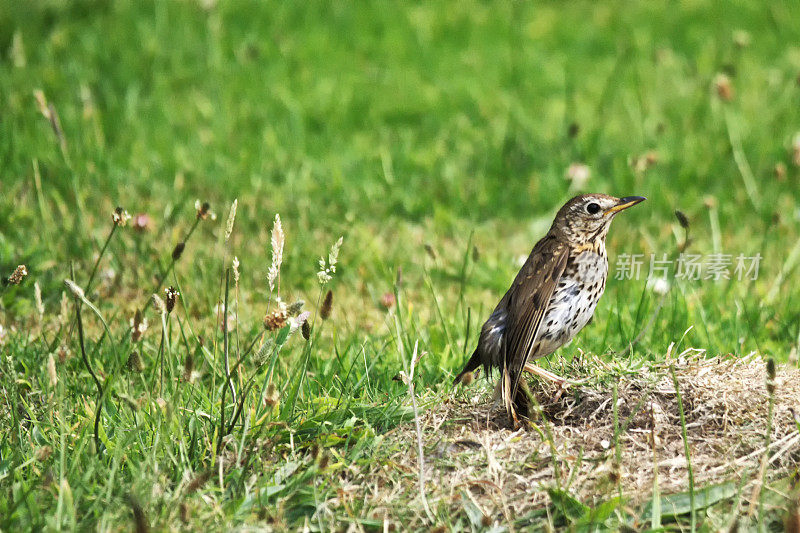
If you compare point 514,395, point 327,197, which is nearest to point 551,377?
point 514,395

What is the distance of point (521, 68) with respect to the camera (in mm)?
8695

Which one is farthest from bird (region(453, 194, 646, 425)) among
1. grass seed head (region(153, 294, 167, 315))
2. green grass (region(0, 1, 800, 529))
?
grass seed head (region(153, 294, 167, 315))

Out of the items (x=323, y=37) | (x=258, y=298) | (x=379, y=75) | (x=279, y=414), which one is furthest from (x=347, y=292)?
(x=323, y=37)

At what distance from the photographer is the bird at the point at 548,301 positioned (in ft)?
12.6

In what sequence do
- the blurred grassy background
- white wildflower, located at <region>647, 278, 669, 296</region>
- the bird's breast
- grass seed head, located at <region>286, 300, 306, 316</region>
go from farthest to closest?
1. the blurred grassy background
2. white wildflower, located at <region>647, 278, 669, 296</region>
3. the bird's breast
4. grass seed head, located at <region>286, 300, 306, 316</region>

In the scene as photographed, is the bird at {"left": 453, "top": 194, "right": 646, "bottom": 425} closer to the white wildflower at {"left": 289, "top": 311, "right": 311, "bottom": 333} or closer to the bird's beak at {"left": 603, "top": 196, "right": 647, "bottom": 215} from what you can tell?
the bird's beak at {"left": 603, "top": 196, "right": 647, "bottom": 215}

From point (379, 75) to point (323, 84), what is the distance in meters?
0.53

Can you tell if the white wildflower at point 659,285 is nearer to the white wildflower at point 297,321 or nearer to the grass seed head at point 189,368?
the white wildflower at point 297,321

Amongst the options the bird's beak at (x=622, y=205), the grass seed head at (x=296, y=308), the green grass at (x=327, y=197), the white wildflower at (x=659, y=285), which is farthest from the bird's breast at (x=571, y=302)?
the white wildflower at (x=659, y=285)

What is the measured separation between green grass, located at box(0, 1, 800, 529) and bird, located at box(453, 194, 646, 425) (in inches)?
13.3

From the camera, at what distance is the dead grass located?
338cm

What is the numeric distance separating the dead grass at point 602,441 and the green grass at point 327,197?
145 millimetres

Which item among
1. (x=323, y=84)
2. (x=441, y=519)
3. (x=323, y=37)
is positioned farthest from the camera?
(x=323, y=37)

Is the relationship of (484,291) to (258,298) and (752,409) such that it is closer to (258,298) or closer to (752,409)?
(258,298)
